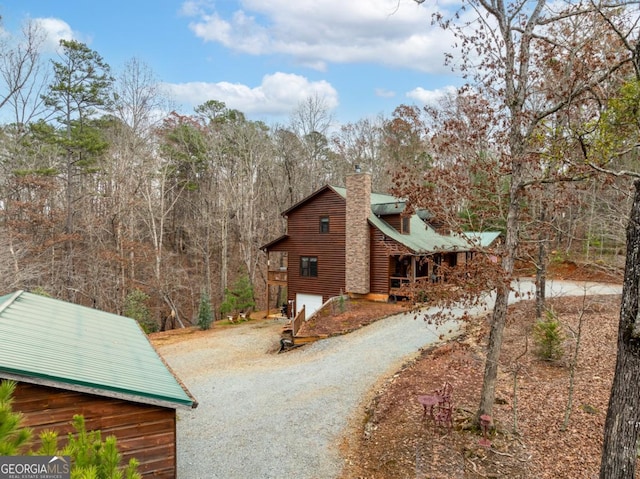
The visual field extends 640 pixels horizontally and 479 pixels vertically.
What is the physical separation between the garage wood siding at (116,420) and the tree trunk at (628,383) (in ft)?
19.6

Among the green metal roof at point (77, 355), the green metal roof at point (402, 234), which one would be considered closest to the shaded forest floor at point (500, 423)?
the green metal roof at point (77, 355)

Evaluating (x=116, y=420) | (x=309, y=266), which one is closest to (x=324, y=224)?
(x=309, y=266)

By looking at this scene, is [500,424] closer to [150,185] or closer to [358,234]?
[358,234]

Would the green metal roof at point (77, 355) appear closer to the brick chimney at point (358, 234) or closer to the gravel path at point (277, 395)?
the gravel path at point (277, 395)

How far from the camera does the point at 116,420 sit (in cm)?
555

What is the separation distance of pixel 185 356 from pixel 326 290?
8.04m

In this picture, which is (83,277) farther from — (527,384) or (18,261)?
(527,384)

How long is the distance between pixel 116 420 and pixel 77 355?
138cm

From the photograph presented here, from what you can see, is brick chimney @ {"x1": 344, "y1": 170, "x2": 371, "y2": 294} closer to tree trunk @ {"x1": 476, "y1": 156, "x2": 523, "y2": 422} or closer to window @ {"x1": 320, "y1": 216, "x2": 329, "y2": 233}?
window @ {"x1": 320, "y1": 216, "x2": 329, "y2": 233}

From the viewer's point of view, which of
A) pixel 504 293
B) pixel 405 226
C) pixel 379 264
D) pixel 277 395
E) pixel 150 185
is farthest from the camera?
pixel 150 185

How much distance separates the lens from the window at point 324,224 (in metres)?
20.9

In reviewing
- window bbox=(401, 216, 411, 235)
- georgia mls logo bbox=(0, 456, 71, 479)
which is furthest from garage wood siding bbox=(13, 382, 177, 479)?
window bbox=(401, 216, 411, 235)

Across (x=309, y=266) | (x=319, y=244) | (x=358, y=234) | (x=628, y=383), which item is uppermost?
(x=358, y=234)

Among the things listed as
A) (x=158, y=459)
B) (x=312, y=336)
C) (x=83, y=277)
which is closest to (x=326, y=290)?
(x=312, y=336)
